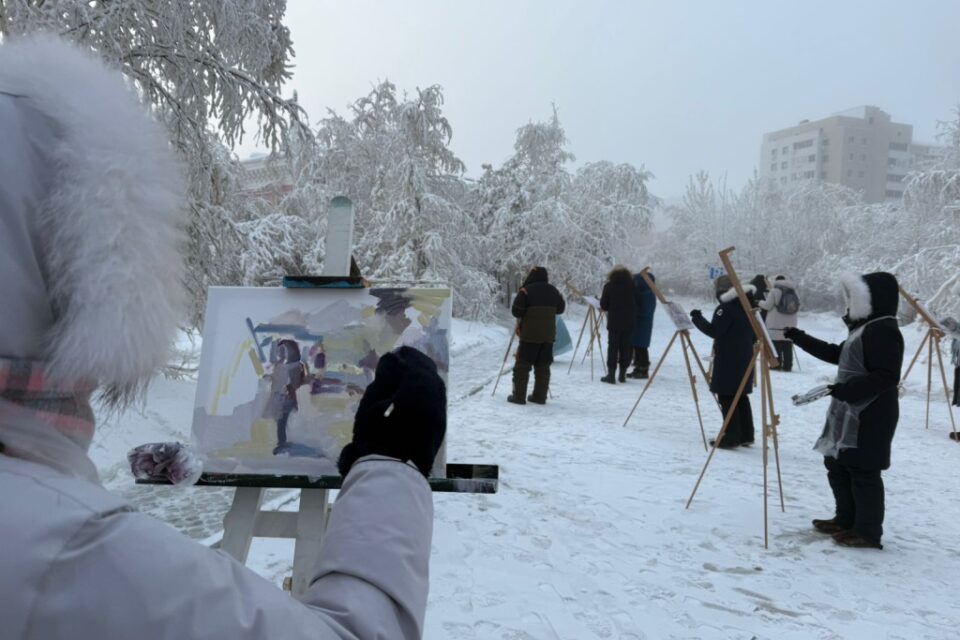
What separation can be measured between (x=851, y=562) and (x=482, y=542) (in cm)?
236

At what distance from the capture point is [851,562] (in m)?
4.11

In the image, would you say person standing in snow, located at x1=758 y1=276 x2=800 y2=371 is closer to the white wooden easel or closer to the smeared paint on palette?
the smeared paint on palette

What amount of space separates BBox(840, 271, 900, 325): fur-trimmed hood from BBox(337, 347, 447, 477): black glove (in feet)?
12.8

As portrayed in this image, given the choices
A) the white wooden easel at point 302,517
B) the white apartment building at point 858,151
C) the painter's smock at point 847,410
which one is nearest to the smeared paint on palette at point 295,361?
the white wooden easel at point 302,517

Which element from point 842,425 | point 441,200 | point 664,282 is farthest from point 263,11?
point 664,282

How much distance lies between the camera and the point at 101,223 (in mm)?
805

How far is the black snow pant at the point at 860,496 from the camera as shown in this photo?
13.8ft

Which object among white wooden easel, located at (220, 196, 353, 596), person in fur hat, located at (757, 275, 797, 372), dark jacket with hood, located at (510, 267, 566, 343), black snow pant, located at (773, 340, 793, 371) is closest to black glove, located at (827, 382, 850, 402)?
white wooden easel, located at (220, 196, 353, 596)

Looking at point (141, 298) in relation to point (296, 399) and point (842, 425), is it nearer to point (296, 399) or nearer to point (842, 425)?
point (296, 399)

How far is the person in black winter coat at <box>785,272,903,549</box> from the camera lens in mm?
4098

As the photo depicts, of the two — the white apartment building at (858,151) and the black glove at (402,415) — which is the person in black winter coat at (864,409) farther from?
the white apartment building at (858,151)

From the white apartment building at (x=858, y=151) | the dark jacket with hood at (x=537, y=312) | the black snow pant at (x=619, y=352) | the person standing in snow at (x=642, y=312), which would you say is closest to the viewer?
the dark jacket with hood at (x=537, y=312)

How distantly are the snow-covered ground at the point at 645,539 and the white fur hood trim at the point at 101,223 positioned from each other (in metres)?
2.66

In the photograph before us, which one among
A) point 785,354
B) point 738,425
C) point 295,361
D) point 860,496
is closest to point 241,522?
point 295,361
